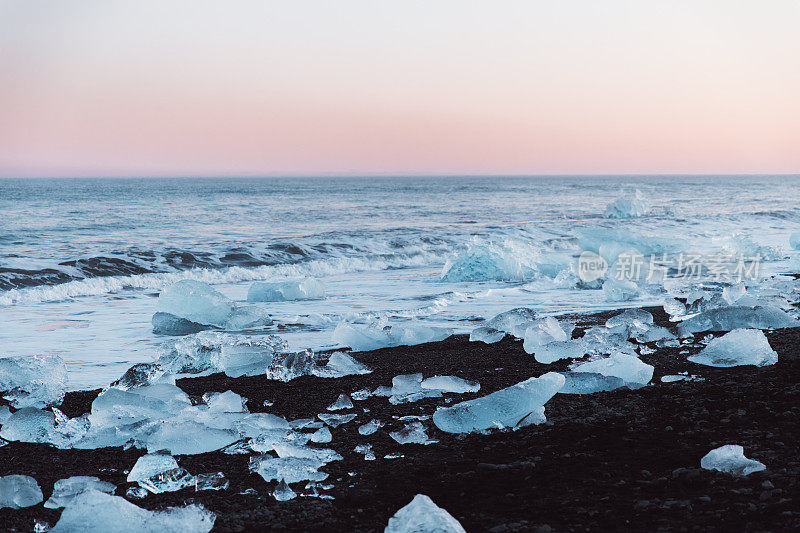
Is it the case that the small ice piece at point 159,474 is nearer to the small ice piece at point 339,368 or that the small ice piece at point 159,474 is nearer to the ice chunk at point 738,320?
the small ice piece at point 339,368

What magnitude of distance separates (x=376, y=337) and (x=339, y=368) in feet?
2.95

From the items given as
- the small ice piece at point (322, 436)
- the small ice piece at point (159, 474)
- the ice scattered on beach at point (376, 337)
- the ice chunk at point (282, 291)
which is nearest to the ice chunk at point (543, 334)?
the ice scattered on beach at point (376, 337)

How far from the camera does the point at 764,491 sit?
1886 millimetres

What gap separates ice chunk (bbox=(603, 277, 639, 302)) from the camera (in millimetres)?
7020

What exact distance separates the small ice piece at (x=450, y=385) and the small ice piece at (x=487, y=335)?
1249 mm

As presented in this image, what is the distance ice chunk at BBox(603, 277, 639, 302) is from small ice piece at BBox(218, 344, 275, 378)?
425cm

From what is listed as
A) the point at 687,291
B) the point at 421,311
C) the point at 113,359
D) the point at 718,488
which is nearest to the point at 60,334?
the point at 113,359

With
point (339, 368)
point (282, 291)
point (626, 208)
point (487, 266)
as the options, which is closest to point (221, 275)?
point (282, 291)

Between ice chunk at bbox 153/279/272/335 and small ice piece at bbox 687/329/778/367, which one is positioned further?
ice chunk at bbox 153/279/272/335

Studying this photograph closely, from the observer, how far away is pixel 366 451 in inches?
104

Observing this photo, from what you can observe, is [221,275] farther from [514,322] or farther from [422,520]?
[422,520]

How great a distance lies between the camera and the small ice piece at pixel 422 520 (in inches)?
68.0

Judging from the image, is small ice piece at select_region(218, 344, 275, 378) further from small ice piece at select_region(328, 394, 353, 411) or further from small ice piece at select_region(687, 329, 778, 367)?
small ice piece at select_region(687, 329, 778, 367)

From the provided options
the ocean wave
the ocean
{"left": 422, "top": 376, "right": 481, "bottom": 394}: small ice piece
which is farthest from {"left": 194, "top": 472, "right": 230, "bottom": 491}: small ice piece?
the ocean wave
